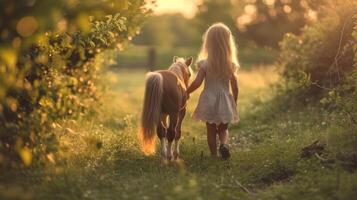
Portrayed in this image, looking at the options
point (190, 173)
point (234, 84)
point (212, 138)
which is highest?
point (234, 84)

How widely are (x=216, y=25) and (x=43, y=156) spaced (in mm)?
3621

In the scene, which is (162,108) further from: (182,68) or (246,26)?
(246,26)

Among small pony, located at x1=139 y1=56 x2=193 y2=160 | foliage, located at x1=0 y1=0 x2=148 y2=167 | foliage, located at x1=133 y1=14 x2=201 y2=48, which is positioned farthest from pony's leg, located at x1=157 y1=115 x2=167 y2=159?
foliage, located at x1=133 y1=14 x2=201 y2=48

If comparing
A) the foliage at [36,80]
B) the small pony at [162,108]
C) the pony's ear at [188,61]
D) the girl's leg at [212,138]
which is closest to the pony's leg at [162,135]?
the small pony at [162,108]

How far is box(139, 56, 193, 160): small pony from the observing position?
8.27 metres

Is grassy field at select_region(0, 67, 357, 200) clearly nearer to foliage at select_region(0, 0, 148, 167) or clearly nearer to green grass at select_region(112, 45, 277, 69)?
foliage at select_region(0, 0, 148, 167)

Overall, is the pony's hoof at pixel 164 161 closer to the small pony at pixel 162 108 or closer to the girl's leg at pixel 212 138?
the small pony at pixel 162 108

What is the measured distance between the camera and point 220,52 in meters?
9.06

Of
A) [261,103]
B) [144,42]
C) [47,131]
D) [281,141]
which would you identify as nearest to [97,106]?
[261,103]

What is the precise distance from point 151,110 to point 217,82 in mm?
1513

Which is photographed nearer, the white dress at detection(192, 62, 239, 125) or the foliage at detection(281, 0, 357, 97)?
the white dress at detection(192, 62, 239, 125)

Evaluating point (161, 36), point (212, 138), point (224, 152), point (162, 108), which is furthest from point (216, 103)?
point (161, 36)

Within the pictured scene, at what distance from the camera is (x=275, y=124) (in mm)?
12570

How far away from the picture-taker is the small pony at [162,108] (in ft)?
27.1
